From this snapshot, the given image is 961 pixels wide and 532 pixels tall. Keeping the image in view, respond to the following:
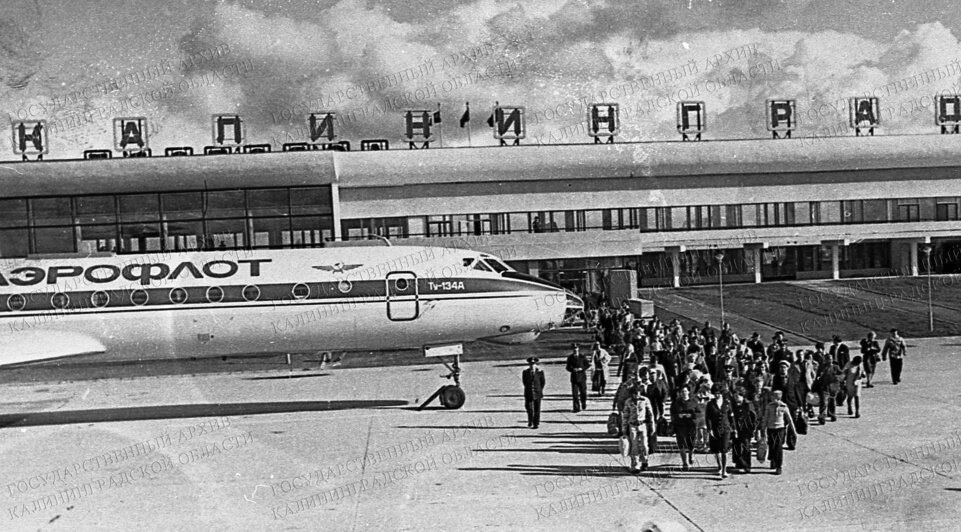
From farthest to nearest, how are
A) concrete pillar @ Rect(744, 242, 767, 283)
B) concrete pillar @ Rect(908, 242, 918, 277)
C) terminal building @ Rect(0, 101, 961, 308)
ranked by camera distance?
concrete pillar @ Rect(908, 242, 918, 277), concrete pillar @ Rect(744, 242, 767, 283), terminal building @ Rect(0, 101, 961, 308)

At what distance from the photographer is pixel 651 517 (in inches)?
516

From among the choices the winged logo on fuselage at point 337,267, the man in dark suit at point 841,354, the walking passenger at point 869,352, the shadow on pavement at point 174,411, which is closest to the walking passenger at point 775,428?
the man in dark suit at point 841,354

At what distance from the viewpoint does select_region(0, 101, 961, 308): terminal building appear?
174 feet

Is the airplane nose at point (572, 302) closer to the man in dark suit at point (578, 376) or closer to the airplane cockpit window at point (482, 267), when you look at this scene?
the airplane cockpit window at point (482, 267)

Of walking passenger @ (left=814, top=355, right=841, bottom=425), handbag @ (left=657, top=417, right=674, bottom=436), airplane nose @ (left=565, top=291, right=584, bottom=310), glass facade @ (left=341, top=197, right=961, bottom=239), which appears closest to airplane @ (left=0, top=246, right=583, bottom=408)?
airplane nose @ (left=565, top=291, right=584, bottom=310)

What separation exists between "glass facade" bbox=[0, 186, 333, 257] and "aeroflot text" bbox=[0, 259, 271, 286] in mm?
30290

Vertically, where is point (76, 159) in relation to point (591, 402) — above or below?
above

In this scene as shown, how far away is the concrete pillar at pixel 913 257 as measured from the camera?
202 ft

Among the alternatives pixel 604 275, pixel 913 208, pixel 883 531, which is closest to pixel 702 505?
pixel 883 531

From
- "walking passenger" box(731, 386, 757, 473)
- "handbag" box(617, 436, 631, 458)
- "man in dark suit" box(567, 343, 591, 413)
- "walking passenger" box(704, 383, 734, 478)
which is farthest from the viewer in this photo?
"man in dark suit" box(567, 343, 591, 413)

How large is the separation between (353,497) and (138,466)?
225 inches

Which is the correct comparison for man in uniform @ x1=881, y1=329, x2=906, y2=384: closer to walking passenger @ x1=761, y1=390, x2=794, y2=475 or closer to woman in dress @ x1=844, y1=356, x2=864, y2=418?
woman in dress @ x1=844, y1=356, x2=864, y2=418

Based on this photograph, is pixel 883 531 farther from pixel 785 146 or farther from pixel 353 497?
pixel 785 146

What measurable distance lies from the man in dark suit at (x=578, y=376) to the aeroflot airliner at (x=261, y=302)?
2.67 m
